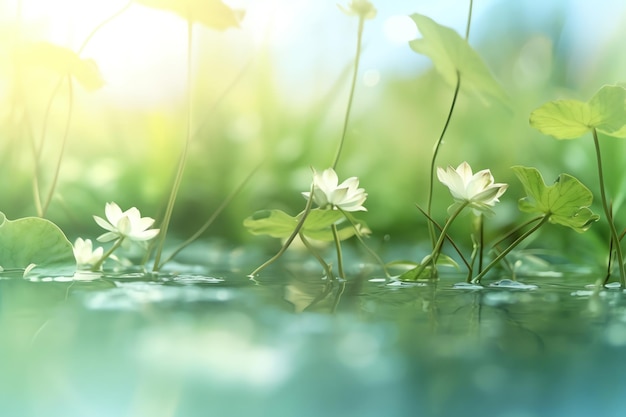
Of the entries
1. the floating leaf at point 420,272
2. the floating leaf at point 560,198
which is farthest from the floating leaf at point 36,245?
the floating leaf at point 560,198

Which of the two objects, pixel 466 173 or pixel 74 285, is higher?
pixel 466 173

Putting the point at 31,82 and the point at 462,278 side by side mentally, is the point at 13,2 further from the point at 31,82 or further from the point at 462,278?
the point at 462,278

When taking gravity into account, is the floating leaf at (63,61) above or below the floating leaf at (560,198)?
above

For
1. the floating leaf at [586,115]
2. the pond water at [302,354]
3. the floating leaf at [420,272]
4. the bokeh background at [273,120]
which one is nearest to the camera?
the pond water at [302,354]

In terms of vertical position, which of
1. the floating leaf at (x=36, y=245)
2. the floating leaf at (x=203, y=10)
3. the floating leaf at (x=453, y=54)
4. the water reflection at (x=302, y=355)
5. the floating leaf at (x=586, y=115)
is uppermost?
the floating leaf at (x=203, y=10)

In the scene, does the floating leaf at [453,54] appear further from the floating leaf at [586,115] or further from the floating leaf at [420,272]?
the floating leaf at [420,272]

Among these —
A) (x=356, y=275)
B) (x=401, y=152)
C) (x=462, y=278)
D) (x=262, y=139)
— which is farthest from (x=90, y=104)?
(x=462, y=278)

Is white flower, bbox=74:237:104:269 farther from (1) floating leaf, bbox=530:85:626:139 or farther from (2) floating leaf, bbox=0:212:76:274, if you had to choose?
(1) floating leaf, bbox=530:85:626:139
